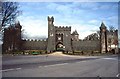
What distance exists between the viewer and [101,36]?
328 feet

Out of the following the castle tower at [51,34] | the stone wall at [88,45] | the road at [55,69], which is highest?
the castle tower at [51,34]

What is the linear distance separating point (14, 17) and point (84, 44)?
60.5 meters

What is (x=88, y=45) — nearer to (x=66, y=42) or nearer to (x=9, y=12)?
(x=66, y=42)

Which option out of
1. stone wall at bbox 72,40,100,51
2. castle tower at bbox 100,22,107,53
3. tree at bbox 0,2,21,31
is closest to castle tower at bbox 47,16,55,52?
stone wall at bbox 72,40,100,51

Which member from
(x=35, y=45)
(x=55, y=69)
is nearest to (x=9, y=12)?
(x=55, y=69)

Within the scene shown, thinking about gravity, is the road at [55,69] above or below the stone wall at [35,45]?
below

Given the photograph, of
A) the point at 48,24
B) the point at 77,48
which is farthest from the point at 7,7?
the point at 77,48

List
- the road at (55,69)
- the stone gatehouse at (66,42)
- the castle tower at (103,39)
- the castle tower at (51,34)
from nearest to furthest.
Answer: the road at (55,69), the castle tower at (51,34), the castle tower at (103,39), the stone gatehouse at (66,42)

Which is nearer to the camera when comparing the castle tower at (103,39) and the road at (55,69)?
the road at (55,69)

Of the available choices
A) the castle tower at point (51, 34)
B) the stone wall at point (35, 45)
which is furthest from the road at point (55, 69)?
the stone wall at point (35, 45)

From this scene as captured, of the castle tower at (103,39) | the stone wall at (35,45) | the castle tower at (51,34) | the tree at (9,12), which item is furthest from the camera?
the stone wall at (35,45)

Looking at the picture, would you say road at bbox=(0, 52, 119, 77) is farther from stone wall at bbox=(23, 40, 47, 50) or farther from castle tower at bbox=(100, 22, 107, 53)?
castle tower at bbox=(100, 22, 107, 53)

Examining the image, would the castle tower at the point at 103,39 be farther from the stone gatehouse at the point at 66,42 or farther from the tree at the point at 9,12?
the tree at the point at 9,12

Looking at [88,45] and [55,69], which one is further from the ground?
[88,45]
